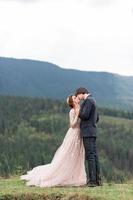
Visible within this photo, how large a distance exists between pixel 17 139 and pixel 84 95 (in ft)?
531

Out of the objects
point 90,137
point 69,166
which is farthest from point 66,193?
point 69,166

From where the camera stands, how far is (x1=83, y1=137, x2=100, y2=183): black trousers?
17.8 m

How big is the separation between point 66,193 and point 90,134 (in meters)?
2.43

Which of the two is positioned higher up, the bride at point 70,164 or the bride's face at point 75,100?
the bride's face at point 75,100

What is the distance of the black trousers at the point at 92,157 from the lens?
17.8m

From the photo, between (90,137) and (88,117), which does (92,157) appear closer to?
(90,137)

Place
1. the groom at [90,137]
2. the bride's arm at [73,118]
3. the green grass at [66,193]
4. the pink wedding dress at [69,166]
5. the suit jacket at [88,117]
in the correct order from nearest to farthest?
the green grass at [66,193] → the suit jacket at [88,117] → the groom at [90,137] → the pink wedding dress at [69,166] → the bride's arm at [73,118]

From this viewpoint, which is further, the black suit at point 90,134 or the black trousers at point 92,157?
the black trousers at point 92,157

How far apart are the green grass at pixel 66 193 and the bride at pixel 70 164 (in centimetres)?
83

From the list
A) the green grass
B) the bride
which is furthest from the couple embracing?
the green grass

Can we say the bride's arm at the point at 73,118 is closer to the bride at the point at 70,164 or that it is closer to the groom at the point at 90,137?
the bride at the point at 70,164

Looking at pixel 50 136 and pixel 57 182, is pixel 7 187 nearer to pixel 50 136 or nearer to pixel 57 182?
pixel 57 182

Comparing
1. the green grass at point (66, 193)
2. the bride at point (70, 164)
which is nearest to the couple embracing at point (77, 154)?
the bride at point (70, 164)

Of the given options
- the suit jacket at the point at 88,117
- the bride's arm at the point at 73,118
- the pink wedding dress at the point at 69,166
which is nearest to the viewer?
the suit jacket at the point at 88,117
